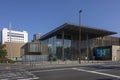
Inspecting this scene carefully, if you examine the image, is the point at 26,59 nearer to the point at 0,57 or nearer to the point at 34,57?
the point at 34,57

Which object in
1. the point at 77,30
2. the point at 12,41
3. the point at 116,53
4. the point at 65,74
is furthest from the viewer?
the point at 12,41

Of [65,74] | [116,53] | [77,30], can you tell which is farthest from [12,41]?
[65,74]

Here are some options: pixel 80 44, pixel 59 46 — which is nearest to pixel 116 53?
pixel 80 44

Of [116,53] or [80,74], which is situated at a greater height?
[116,53]

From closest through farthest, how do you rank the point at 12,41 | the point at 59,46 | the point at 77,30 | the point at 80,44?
1. the point at 59,46
2. the point at 77,30
3. the point at 80,44
4. the point at 12,41

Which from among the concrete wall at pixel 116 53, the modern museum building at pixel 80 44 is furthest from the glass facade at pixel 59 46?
the concrete wall at pixel 116 53

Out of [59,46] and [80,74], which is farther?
[59,46]

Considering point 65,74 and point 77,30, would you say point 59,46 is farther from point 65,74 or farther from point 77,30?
point 65,74

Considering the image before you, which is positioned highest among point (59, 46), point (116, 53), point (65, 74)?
point (59, 46)

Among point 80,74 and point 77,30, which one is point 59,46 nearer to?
point 77,30

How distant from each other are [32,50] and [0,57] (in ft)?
46.7

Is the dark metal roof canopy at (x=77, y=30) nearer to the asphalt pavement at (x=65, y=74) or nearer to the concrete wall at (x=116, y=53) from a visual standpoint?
the concrete wall at (x=116, y=53)

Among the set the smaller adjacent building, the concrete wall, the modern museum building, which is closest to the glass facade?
the modern museum building

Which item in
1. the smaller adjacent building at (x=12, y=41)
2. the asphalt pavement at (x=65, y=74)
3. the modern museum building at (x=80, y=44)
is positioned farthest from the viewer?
the smaller adjacent building at (x=12, y=41)
